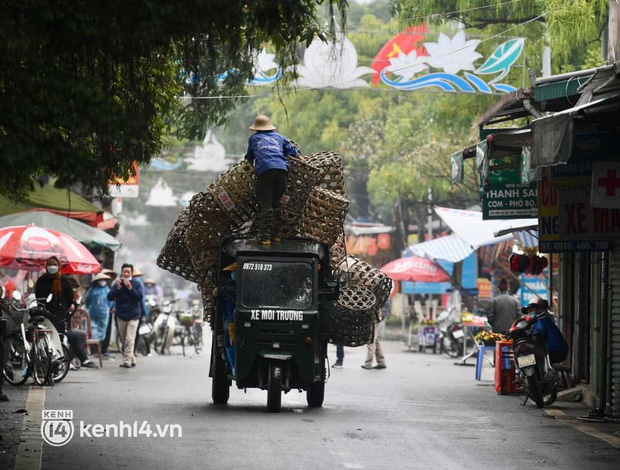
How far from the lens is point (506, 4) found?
27844mm

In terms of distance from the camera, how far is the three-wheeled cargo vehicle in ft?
50.3

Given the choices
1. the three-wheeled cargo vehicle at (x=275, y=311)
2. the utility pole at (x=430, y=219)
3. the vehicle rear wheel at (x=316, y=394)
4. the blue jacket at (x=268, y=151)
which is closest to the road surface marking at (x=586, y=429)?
the vehicle rear wheel at (x=316, y=394)

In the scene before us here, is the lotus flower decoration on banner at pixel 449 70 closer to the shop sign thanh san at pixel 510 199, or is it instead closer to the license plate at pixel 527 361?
the shop sign thanh san at pixel 510 199

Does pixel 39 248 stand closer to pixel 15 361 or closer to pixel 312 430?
pixel 15 361

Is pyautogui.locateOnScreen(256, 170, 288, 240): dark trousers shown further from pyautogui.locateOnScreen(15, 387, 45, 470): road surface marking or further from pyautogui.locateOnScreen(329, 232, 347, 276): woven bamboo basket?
pyautogui.locateOnScreen(15, 387, 45, 470): road surface marking

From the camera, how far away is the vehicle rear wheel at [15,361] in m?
18.4

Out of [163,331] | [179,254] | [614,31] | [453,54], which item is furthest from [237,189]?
[163,331]

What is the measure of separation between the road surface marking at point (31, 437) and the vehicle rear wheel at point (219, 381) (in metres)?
2.23

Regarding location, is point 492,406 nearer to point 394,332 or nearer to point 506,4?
point 506,4

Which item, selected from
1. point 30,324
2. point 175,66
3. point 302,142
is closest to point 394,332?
point 302,142

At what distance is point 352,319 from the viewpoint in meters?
16.7

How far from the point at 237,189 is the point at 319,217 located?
3.88ft

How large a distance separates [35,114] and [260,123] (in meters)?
6.89

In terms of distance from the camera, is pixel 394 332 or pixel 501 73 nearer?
pixel 501 73
